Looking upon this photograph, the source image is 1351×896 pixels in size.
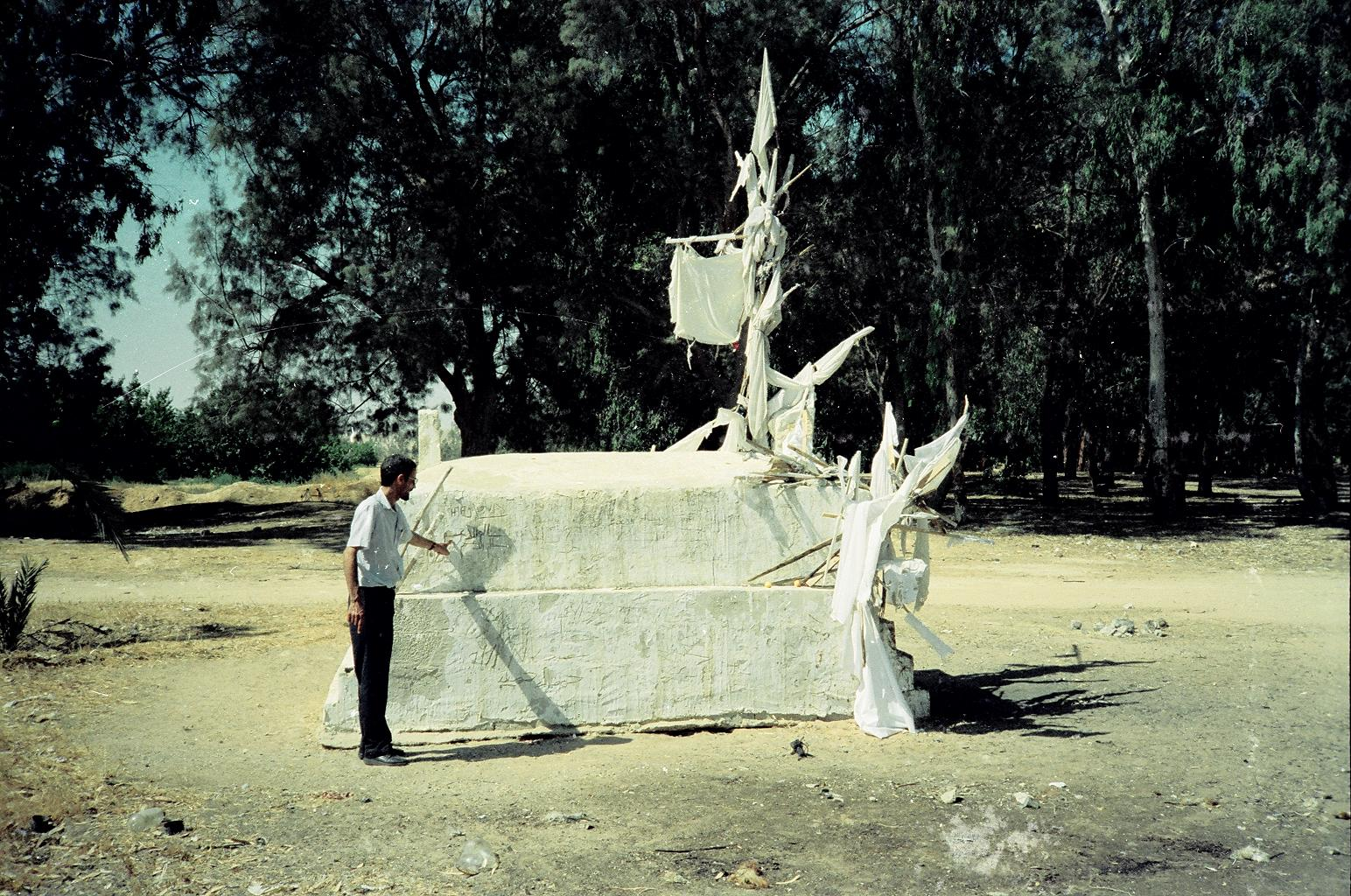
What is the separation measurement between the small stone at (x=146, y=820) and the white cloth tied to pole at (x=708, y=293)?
4413 millimetres

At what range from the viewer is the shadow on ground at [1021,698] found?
6.58 meters

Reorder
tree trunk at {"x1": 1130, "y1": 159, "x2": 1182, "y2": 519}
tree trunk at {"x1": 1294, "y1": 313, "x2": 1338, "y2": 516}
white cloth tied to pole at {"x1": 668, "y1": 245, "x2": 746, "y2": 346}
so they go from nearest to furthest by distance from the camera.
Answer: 1. tree trunk at {"x1": 1294, "y1": 313, "x2": 1338, "y2": 516}
2. white cloth tied to pole at {"x1": 668, "y1": 245, "x2": 746, "y2": 346}
3. tree trunk at {"x1": 1130, "y1": 159, "x2": 1182, "y2": 519}

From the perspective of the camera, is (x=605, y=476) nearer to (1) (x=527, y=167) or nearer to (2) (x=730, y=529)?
(2) (x=730, y=529)

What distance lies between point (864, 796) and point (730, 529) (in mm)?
1847

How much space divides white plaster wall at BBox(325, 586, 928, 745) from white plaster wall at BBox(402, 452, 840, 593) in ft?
0.41

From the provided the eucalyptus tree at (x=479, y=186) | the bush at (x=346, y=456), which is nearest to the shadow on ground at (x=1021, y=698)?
the eucalyptus tree at (x=479, y=186)

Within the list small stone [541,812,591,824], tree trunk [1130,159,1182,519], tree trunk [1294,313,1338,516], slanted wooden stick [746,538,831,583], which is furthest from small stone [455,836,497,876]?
tree trunk [1130,159,1182,519]

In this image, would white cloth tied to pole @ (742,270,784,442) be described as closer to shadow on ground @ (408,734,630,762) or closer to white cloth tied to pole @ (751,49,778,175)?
white cloth tied to pole @ (751,49,778,175)

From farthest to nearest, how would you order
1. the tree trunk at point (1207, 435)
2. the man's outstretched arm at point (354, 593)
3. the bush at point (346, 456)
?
the bush at point (346, 456) < the tree trunk at point (1207, 435) < the man's outstretched arm at point (354, 593)

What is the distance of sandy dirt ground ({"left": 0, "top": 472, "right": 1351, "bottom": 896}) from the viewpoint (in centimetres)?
433

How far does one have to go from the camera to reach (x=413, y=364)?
68.9ft

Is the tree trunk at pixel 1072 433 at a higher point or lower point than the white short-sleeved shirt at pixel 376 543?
higher

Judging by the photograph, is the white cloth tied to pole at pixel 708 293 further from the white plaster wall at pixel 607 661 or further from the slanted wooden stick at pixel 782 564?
the white plaster wall at pixel 607 661

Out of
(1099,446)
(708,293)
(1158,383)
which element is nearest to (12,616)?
(708,293)
